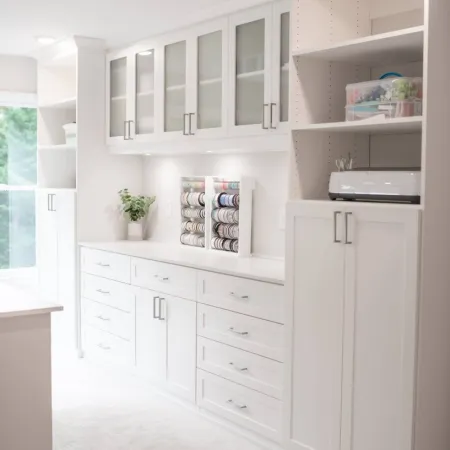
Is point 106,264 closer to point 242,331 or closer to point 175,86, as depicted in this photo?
point 175,86

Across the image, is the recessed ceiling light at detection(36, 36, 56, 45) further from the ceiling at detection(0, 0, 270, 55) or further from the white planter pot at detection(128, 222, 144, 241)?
the white planter pot at detection(128, 222, 144, 241)

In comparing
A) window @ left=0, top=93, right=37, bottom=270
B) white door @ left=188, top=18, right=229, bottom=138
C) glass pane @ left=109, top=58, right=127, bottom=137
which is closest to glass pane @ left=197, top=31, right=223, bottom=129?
white door @ left=188, top=18, right=229, bottom=138

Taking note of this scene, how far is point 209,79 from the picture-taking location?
431cm

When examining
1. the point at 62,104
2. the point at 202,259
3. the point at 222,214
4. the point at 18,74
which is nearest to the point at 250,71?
the point at 222,214

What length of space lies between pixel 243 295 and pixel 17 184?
3216 millimetres

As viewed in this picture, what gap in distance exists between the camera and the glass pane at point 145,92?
16.0 feet

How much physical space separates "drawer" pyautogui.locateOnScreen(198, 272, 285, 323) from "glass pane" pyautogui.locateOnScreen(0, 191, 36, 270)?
9.02ft

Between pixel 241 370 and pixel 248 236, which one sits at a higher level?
pixel 248 236

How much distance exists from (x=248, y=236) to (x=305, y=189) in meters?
1.16

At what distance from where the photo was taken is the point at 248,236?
4410 mm

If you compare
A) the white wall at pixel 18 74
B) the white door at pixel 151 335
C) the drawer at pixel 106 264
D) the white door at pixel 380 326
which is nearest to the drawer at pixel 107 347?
the white door at pixel 151 335

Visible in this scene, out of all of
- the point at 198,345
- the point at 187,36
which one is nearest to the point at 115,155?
the point at 187,36

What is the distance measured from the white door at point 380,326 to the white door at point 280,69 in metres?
0.99

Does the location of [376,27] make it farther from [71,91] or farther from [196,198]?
[71,91]
